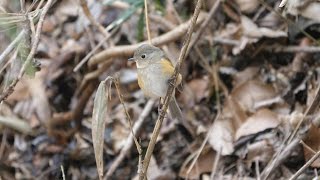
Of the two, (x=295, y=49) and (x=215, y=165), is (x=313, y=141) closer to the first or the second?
(x=215, y=165)

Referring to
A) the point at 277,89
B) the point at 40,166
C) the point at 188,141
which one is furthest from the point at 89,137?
the point at 277,89

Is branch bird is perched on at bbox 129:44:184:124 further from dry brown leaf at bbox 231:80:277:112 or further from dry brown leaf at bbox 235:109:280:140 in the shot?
dry brown leaf at bbox 231:80:277:112

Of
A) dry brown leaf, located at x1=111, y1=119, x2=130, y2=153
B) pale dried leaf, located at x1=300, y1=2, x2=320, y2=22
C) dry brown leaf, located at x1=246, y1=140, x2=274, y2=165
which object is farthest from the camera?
dry brown leaf, located at x1=111, y1=119, x2=130, y2=153

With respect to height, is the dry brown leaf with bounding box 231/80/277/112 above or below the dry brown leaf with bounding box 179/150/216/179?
above

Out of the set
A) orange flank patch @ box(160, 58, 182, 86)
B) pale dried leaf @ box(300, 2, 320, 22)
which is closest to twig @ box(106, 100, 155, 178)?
orange flank patch @ box(160, 58, 182, 86)

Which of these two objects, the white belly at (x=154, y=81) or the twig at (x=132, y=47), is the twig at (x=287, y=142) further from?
the twig at (x=132, y=47)

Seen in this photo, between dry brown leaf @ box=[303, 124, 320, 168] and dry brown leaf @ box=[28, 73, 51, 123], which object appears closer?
dry brown leaf @ box=[303, 124, 320, 168]
